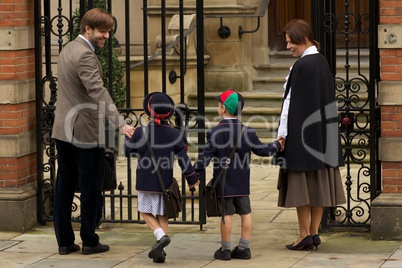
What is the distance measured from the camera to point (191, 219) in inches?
389

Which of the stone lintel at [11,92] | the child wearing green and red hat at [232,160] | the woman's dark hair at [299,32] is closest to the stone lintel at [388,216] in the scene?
the child wearing green and red hat at [232,160]

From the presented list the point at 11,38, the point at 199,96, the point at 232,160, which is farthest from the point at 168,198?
the point at 11,38

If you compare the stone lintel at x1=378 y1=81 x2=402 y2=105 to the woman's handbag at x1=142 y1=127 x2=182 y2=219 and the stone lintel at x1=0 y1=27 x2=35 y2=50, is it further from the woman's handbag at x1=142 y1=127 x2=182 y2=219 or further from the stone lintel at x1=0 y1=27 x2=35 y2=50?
the stone lintel at x1=0 y1=27 x2=35 y2=50

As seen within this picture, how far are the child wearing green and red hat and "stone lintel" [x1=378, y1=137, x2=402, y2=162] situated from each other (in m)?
1.12

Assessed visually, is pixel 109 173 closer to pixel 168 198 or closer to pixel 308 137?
pixel 168 198

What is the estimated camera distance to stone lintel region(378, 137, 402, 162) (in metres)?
8.80

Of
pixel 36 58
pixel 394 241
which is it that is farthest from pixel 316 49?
pixel 36 58

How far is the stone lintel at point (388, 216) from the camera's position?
884 cm

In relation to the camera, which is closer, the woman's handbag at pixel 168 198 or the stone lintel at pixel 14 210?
the woman's handbag at pixel 168 198

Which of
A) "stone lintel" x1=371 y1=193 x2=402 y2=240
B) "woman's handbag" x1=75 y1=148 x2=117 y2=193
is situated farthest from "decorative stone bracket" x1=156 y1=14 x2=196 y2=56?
"stone lintel" x1=371 y1=193 x2=402 y2=240

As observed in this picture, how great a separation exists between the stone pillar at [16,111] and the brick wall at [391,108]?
316cm

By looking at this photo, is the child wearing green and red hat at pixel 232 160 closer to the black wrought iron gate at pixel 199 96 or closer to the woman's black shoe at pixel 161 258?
the woman's black shoe at pixel 161 258

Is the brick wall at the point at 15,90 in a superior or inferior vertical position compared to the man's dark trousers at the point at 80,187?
superior

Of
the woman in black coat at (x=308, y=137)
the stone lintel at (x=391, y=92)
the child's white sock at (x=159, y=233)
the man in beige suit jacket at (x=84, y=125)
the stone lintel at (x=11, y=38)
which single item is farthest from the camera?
the stone lintel at (x=11, y=38)
